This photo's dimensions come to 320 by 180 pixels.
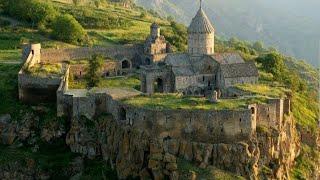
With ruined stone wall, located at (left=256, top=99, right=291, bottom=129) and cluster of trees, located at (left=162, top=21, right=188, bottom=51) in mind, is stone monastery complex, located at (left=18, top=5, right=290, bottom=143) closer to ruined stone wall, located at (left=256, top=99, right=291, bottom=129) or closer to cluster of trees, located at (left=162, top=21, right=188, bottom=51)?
ruined stone wall, located at (left=256, top=99, right=291, bottom=129)

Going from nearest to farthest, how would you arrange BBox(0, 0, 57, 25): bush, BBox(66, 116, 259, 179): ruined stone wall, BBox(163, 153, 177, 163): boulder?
BBox(163, 153, 177, 163): boulder < BBox(66, 116, 259, 179): ruined stone wall < BBox(0, 0, 57, 25): bush

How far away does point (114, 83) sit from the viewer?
66.1 meters

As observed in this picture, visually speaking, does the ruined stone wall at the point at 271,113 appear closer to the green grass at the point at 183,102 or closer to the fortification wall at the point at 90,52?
the green grass at the point at 183,102

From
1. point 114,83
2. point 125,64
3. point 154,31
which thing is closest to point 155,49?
point 154,31

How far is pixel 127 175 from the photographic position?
5166 cm

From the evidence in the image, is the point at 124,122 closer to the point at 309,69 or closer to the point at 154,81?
the point at 154,81

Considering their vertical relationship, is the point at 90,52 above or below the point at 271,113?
above

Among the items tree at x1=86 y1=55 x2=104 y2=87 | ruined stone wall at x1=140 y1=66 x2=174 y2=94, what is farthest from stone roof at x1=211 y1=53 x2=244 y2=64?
tree at x1=86 y1=55 x2=104 y2=87

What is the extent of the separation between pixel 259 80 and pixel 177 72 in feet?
31.7

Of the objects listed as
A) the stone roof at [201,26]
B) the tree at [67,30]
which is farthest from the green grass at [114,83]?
the tree at [67,30]

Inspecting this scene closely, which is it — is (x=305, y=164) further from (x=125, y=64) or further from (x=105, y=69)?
(x=125, y=64)

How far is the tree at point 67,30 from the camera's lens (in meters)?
85.2

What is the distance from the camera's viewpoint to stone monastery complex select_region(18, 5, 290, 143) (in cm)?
5028

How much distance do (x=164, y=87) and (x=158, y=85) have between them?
1453mm
